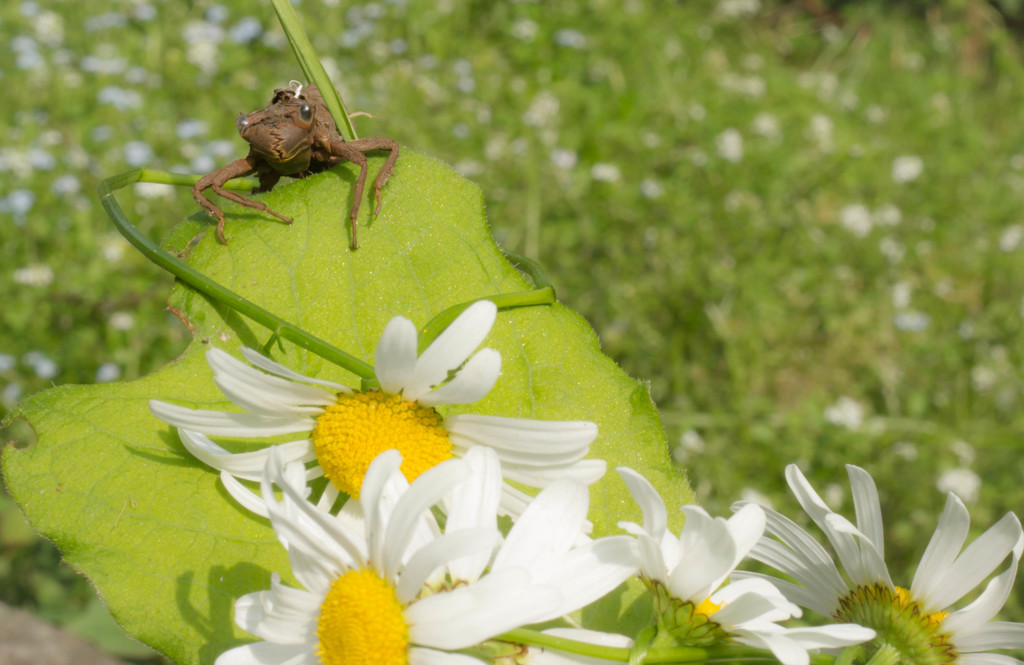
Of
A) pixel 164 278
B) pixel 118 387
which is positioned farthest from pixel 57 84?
pixel 118 387

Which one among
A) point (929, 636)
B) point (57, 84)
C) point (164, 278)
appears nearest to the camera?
point (929, 636)

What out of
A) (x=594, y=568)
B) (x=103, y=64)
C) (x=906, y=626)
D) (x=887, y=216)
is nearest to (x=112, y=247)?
(x=103, y=64)

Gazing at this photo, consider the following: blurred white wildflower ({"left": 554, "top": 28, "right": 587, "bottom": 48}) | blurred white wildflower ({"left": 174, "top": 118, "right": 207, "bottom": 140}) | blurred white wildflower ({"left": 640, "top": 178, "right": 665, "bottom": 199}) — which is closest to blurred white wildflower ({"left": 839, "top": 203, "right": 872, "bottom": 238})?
blurred white wildflower ({"left": 640, "top": 178, "right": 665, "bottom": 199})

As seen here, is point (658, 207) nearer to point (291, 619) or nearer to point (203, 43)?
point (203, 43)

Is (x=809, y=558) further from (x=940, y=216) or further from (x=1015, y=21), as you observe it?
(x=1015, y=21)

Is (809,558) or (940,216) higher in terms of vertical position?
(809,558)
